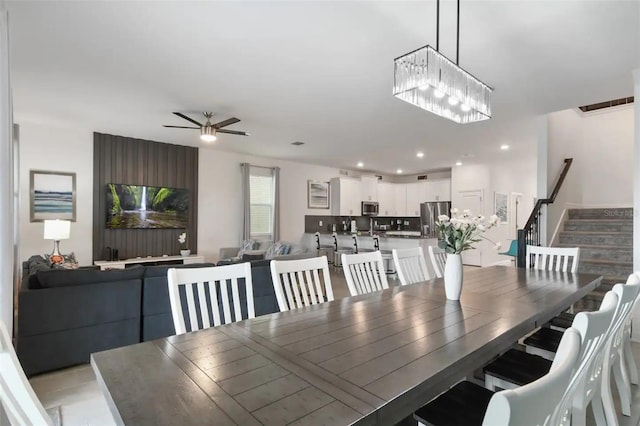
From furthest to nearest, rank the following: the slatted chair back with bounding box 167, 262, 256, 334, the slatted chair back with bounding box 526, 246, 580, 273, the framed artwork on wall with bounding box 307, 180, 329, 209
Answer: the framed artwork on wall with bounding box 307, 180, 329, 209
the slatted chair back with bounding box 526, 246, 580, 273
the slatted chair back with bounding box 167, 262, 256, 334

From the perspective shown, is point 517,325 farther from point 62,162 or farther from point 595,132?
point 595,132

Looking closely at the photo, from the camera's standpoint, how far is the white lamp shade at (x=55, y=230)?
4129 millimetres

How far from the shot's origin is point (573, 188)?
6016mm

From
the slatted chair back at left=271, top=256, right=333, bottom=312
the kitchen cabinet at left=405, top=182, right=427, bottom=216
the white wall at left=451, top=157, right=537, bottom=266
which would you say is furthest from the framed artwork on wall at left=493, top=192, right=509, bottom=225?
the slatted chair back at left=271, top=256, right=333, bottom=312

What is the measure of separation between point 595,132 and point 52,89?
873 cm

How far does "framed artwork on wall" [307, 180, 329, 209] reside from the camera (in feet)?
28.3

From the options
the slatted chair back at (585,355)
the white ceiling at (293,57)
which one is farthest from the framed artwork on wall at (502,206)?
the slatted chair back at (585,355)

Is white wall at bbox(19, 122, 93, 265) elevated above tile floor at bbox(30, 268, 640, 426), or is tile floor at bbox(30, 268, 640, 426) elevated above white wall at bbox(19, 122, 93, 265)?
white wall at bbox(19, 122, 93, 265)

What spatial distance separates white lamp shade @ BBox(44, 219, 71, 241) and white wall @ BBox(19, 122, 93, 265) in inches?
45.2

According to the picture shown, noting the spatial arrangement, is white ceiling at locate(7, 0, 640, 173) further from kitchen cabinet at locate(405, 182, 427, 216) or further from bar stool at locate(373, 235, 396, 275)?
kitchen cabinet at locate(405, 182, 427, 216)

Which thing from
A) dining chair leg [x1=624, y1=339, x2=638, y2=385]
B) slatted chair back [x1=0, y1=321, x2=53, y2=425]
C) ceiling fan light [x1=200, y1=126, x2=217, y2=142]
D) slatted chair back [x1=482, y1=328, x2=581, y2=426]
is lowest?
dining chair leg [x1=624, y1=339, x2=638, y2=385]

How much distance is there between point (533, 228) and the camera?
183 inches

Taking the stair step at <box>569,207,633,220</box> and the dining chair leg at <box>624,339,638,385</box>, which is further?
the stair step at <box>569,207,633,220</box>

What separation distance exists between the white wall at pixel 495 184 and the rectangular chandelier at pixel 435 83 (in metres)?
6.58
